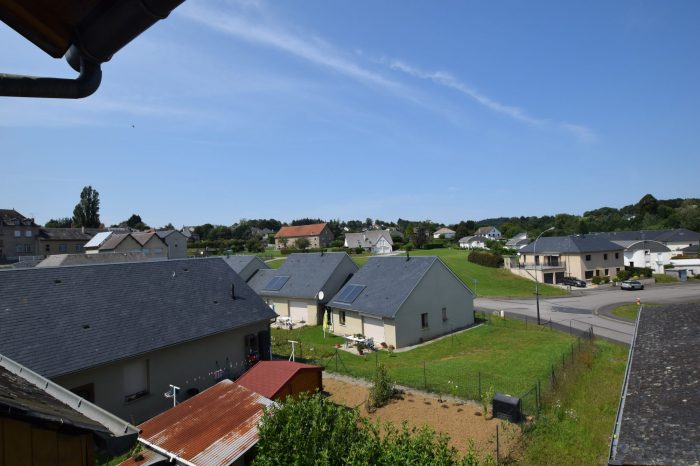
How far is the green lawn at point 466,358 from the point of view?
60.0ft

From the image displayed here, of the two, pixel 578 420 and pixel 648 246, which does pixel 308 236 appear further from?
pixel 578 420

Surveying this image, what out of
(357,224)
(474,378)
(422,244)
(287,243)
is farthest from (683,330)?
(357,224)

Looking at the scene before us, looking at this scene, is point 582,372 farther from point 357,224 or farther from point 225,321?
point 357,224

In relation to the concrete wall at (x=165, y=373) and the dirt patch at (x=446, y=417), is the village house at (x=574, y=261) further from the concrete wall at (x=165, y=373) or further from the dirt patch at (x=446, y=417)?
the concrete wall at (x=165, y=373)

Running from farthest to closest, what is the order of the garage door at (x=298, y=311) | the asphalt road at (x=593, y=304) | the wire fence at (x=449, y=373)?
the garage door at (x=298, y=311) < the asphalt road at (x=593, y=304) < the wire fence at (x=449, y=373)

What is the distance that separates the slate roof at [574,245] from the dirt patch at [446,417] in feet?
161

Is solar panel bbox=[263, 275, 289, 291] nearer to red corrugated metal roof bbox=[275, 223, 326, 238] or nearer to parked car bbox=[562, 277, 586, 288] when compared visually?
parked car bbox=[562, 277, 586, 288]

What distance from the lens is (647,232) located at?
276 feet

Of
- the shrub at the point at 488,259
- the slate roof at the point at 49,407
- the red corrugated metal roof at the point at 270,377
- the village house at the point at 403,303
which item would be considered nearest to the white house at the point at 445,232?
the shrub at the point at 488,259

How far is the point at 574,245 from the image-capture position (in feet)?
189

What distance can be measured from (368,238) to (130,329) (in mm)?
99683

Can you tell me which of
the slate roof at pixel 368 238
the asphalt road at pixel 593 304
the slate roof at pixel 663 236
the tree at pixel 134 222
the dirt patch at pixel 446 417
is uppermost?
the tree at pixel 134 222

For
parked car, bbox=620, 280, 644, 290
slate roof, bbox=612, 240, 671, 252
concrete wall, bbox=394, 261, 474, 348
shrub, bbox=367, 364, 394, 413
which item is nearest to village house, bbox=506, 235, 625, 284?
parked car, bbox=620, 280, 644, 290

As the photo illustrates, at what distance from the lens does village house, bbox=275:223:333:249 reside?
395 feet
